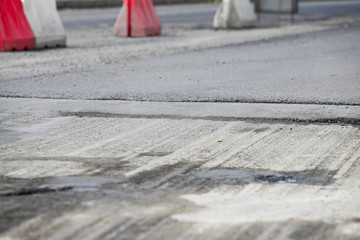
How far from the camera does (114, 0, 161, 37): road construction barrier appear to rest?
1559cm

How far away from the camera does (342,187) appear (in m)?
4.21

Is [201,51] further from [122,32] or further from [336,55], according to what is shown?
[122,32]

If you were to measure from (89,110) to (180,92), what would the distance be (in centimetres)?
132

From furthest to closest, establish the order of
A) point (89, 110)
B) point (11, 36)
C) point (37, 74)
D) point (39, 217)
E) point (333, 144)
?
point (11, 36)
point (37, 74)
point (89, 110)
point (333, 144)
point (39, 217)

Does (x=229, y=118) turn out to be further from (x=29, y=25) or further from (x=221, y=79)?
(x=29, y=25)

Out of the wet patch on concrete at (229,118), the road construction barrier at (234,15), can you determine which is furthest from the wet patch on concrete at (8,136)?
the road construction barrier at (234,15)

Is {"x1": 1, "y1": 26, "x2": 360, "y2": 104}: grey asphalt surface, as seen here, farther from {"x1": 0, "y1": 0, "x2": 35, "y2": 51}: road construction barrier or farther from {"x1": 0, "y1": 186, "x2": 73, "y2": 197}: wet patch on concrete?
{"x1": 0, "y1": 186, "x2": 73, "y2": 197}: wet patch on concrete

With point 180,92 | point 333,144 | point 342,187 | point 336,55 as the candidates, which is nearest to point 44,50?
point 336,55

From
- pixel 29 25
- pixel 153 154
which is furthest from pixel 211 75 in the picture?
pixel 29 25

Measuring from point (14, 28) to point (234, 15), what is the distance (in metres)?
7.06

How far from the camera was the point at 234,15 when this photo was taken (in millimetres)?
18312

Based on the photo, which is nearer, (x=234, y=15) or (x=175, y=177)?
(x=175, y=177)

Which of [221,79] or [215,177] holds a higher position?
[215,177]

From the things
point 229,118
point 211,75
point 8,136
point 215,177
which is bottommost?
point 211,75
